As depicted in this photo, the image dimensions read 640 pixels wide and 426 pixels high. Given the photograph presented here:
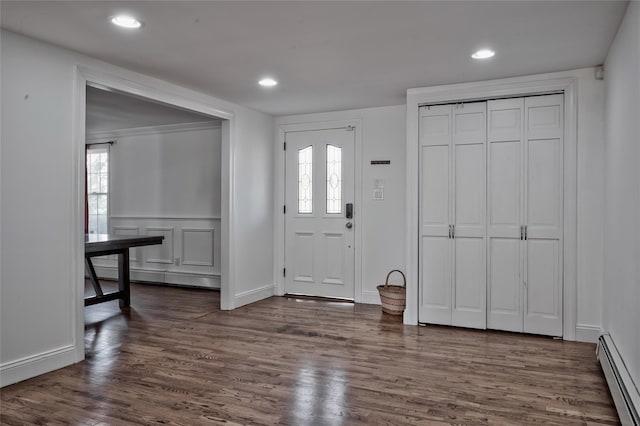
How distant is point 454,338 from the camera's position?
13.4 ft

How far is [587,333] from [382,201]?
2.54 meters

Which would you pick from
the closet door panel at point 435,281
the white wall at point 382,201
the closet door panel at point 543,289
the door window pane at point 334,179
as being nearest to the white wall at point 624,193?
the closet door panel at point 543,289

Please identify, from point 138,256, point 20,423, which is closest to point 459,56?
point 20,423

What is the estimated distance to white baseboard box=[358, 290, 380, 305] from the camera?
5.55 m

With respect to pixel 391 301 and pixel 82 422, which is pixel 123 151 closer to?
pixel 391 301

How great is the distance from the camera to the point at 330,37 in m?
3.19

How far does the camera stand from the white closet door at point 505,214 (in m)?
4.22

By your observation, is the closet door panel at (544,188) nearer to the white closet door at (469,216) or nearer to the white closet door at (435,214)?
the white closet door at (469,216)

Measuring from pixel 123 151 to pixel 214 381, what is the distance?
5.33m

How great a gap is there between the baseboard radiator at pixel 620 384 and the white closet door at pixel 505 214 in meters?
0.95

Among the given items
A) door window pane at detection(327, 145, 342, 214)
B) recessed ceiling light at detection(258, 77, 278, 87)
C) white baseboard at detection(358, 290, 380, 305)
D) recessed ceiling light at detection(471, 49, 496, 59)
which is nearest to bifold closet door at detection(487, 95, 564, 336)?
recessed ceiling light at detection(471, 49, 496, 59)

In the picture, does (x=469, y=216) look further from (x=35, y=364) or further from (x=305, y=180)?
(x=35, y=364)

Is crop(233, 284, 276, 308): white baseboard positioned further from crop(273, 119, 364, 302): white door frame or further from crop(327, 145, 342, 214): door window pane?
crop(327, 145, 342, 214): door window pane

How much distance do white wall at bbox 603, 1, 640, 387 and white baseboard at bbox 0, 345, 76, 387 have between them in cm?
374
